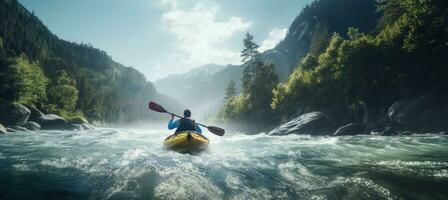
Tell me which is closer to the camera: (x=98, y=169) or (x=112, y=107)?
(x=98, y=169)


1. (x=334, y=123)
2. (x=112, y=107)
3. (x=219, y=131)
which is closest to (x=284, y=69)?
(x=112, y=107)

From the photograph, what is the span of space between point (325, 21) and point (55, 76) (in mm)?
117250

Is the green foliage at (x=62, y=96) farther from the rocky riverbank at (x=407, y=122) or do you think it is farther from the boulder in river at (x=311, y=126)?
the rocky riverbank at (x=407, y=122)

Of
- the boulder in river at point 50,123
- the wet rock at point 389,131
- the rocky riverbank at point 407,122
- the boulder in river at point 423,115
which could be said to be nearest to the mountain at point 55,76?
the boulder in river at point 50,123

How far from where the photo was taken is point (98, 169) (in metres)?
7.50

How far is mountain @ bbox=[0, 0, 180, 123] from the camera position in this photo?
41.7m

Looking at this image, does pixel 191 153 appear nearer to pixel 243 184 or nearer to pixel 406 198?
pixel 243 184

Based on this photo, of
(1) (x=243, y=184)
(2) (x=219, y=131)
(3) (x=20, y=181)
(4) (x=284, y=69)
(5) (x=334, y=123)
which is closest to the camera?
(3) (x=20, y=181)

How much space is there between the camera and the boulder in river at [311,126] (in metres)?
24.5

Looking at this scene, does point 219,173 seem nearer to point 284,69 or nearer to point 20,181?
point 20,181

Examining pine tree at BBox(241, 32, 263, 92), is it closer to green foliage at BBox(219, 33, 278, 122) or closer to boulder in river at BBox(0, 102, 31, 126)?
green foliage at BBox(219, 33, 278, 122)

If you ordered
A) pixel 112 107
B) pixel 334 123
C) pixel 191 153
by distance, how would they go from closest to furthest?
pixel 191 153
pixel 334 123
pixel 112 107

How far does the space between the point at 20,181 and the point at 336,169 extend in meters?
7.86

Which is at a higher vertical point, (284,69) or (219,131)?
(284,69)
